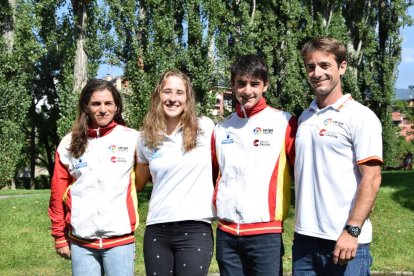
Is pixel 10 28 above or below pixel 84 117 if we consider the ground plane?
above

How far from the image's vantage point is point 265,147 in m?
3.35

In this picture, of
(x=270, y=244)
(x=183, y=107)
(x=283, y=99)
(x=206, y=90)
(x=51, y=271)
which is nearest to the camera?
(x=270, y=244)

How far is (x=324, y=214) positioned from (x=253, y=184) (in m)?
0.45

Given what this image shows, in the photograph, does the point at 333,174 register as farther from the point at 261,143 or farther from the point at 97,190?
the point at 97,190

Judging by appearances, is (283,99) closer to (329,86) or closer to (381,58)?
(381,58)

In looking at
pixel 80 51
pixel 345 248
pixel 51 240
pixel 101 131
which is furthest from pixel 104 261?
pixel 80 51

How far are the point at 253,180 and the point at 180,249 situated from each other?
59 cm

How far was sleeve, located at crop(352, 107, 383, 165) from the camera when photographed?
9.71ft

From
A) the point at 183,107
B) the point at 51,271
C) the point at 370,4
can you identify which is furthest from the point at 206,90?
the point at 183,107

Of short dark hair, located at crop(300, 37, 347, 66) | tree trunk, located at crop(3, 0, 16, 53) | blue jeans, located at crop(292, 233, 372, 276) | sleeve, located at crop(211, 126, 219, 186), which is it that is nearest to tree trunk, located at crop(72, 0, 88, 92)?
tree trunk, located at crop(3, 0, 16, 53)

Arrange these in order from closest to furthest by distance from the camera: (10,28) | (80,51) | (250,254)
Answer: (250,254) → (10,28) → (80,51)

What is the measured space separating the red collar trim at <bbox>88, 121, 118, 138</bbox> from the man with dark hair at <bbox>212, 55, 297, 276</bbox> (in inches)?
27.9

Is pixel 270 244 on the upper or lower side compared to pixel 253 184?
lower

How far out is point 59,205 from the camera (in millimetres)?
3719
